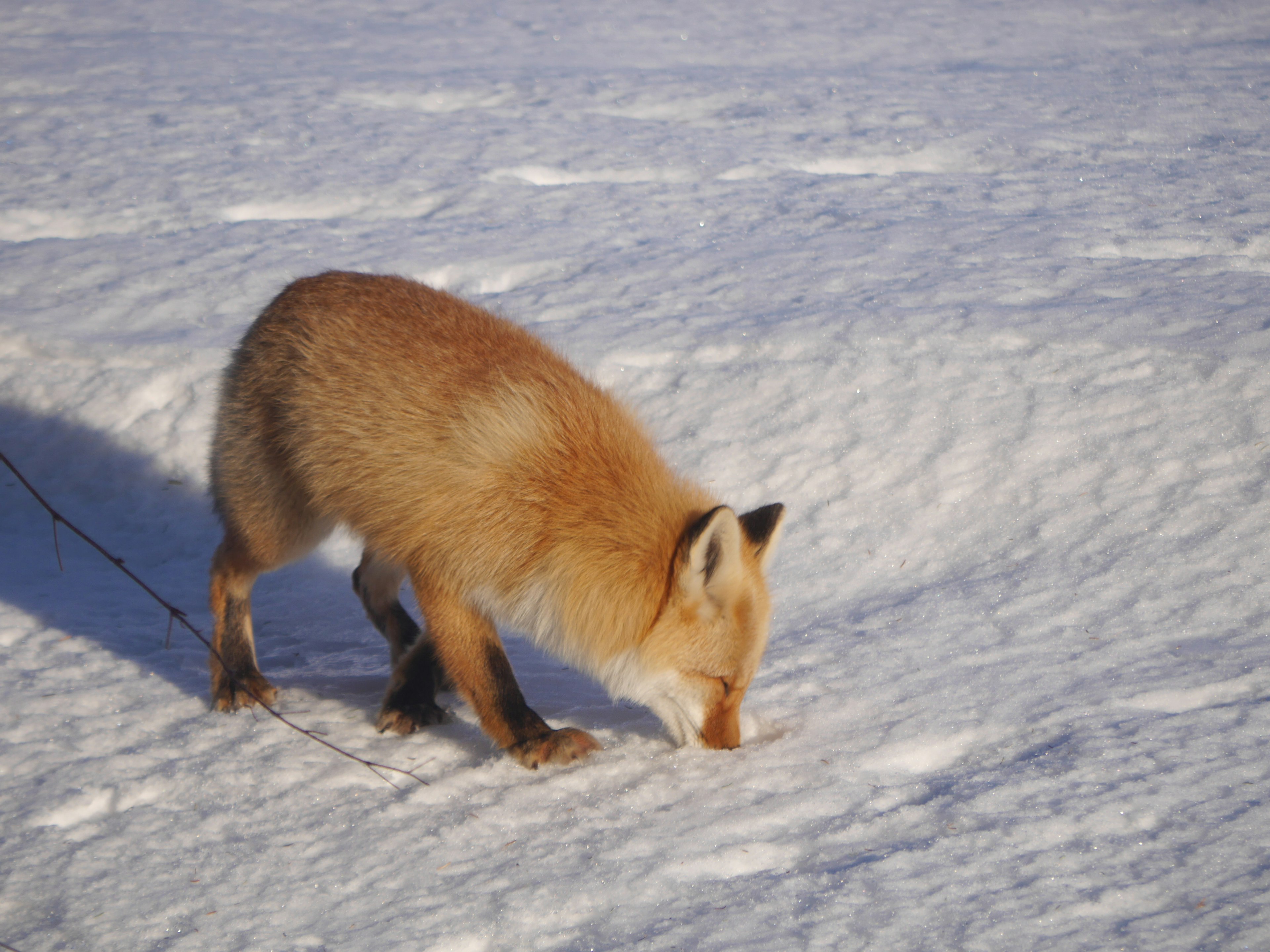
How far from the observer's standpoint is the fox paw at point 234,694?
10.8ft

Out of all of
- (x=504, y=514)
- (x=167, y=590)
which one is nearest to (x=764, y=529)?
(x=504, y=514)

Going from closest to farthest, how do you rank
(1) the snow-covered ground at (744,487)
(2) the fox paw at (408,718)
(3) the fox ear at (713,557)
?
(1) the snow-covered ground at (744,487)
(3) the fox ear at (713,557)
(2) the fox paw at (408,718)

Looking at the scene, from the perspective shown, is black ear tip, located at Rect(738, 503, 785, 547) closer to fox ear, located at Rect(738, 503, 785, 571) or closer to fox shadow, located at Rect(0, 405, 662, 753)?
fox ear, located at Rect(738, 503, 785, 571)

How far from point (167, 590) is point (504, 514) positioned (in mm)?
2372

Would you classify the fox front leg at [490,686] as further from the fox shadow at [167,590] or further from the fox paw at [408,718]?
the fox paw at [408,718]

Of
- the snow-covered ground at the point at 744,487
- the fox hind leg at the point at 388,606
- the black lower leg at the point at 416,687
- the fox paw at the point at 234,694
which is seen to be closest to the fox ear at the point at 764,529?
the snow-covered ground at the point at 744,487

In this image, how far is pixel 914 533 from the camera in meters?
4.08

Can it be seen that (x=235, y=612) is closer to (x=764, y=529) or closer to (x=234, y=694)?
(x=234, y=694)

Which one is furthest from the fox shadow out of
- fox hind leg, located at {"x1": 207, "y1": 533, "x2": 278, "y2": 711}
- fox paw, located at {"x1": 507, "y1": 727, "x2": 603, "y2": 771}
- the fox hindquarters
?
the fox hindquarters

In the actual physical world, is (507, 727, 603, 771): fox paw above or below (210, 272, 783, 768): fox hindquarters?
below

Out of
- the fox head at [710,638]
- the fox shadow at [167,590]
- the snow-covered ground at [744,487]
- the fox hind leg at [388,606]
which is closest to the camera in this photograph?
the snow-covered ground at [744,487]

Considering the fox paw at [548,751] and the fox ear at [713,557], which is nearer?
the fox ear at [713,557]

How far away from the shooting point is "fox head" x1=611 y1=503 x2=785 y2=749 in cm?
272

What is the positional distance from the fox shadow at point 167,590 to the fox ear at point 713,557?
70 cm
